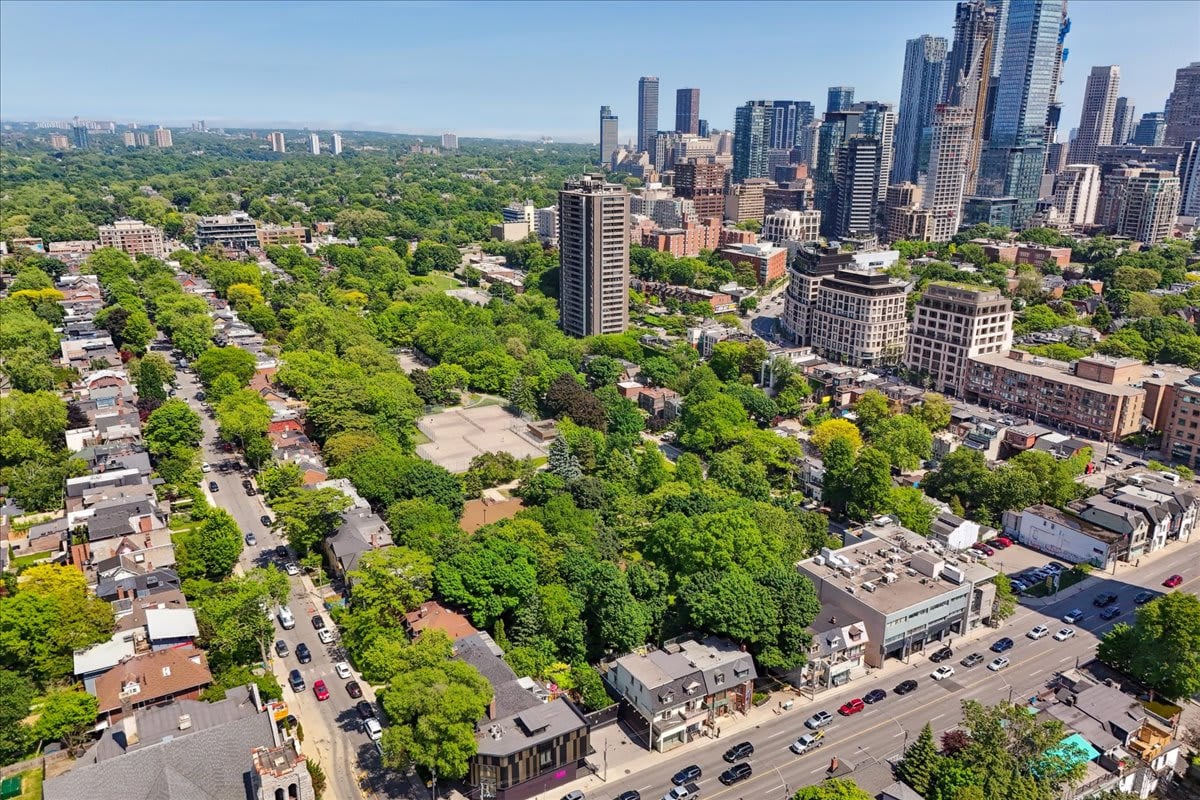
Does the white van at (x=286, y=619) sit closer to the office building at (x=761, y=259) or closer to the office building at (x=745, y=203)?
the office building at (x=761, y=259)

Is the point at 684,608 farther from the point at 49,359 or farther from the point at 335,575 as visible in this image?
the point at 49,359

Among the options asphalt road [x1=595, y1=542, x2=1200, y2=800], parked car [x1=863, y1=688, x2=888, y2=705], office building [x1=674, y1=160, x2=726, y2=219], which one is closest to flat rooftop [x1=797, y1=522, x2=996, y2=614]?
asphalt road [x1=595, y1=542, x2=1200, y2=800]

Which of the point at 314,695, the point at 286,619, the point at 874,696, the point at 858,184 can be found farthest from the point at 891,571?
the point at 858,184

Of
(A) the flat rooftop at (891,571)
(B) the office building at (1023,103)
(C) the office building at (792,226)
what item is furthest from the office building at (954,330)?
(B) the office building at (1023,103)

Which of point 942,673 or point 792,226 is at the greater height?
point 792,226

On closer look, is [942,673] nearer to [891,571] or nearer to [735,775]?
[891,571]

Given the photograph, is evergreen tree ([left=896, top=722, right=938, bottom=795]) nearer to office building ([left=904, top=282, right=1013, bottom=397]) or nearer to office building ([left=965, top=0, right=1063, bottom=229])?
office building ([left=904, top=282, right=1013, bottom=397])
